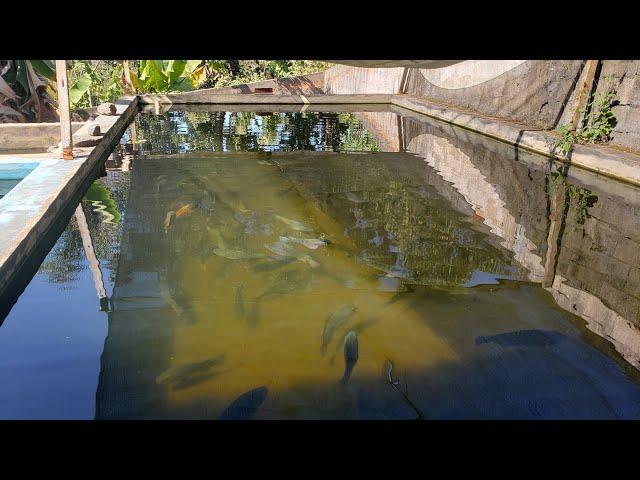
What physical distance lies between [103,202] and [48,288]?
1908 mm

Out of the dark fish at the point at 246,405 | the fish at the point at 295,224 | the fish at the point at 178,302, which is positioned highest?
the fish at the point at 295,224

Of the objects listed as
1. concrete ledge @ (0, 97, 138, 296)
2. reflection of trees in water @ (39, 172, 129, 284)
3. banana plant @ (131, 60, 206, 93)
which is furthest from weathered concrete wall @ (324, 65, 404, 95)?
reflection of trees in water @ (39, 172, 129, 284)

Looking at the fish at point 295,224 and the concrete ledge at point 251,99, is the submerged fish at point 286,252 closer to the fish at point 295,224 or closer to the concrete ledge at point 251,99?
the fish at point 295,224

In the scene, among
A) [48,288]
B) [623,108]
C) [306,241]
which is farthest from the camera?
[623,108]

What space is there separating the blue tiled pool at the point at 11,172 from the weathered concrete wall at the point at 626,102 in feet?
22.6

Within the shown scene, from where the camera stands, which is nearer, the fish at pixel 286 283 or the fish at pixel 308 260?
the fish at pixel 286 283

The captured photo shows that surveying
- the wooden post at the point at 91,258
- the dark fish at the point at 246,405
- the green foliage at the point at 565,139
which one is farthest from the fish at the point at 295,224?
the green foliage at the point at 565,139

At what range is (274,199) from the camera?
205 inches

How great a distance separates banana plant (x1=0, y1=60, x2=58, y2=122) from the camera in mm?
8352

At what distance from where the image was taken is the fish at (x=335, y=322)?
260cm

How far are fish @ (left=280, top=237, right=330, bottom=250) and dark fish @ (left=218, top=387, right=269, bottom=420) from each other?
1872mm

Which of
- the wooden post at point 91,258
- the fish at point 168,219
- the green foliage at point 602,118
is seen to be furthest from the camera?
the green foliage at point 602,118

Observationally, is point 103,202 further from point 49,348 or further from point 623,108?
point 623,108
